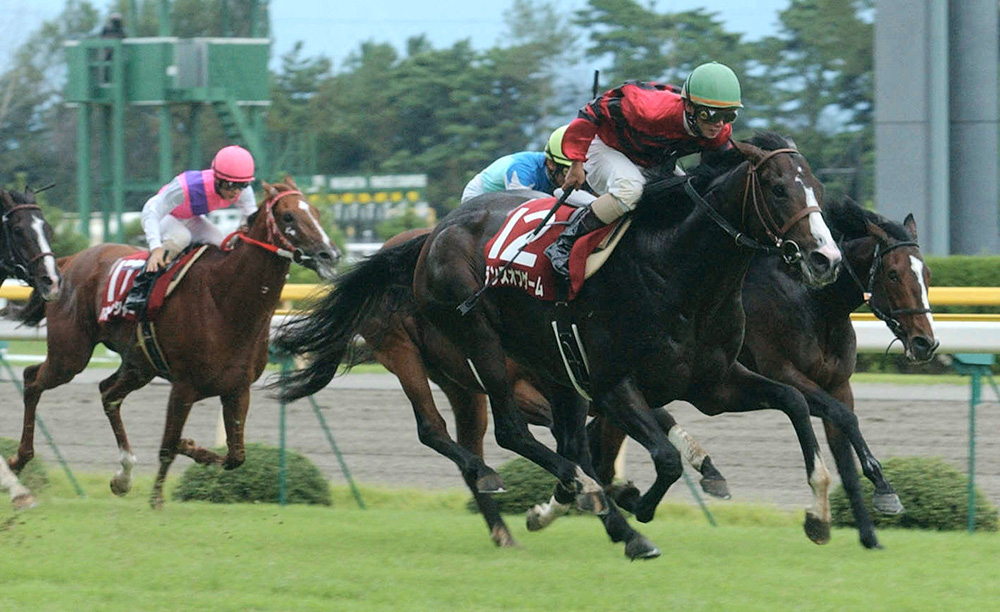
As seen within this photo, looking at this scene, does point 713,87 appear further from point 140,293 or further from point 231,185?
point 140,293

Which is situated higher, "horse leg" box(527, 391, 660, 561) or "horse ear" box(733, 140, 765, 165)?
"horse ear" box(733, 140, 765, 165)

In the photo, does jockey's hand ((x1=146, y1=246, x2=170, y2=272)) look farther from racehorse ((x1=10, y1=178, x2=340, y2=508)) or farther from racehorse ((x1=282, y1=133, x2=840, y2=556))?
racehorse ((x1=282, y1=133, x2=840, y2=556))

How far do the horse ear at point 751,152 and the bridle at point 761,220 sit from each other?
11 mm

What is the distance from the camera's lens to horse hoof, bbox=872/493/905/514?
5129 millimetres

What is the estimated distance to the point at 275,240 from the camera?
21.1ft

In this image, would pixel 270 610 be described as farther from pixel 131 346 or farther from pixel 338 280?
pixel 131 346

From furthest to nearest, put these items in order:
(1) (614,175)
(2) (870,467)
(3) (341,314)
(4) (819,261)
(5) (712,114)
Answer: (3) (341,314) → (2) (870,467) → (1) (614,175) → (5) (712,114) → (4) (819,261)

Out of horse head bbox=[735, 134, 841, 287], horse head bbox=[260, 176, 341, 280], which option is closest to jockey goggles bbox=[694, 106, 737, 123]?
horse head bbox=[735, 134, 841, 287]

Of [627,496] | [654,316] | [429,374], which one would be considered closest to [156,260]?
[429,374]

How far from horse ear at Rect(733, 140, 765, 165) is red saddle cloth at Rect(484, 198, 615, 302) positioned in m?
0.61

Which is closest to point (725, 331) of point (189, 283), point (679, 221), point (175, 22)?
point (679, 221)

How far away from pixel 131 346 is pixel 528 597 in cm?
323

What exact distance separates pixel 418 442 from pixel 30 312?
2324 mm

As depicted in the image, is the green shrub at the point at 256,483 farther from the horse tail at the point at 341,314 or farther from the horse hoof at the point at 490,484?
the horse hoof at the point at 490,484
